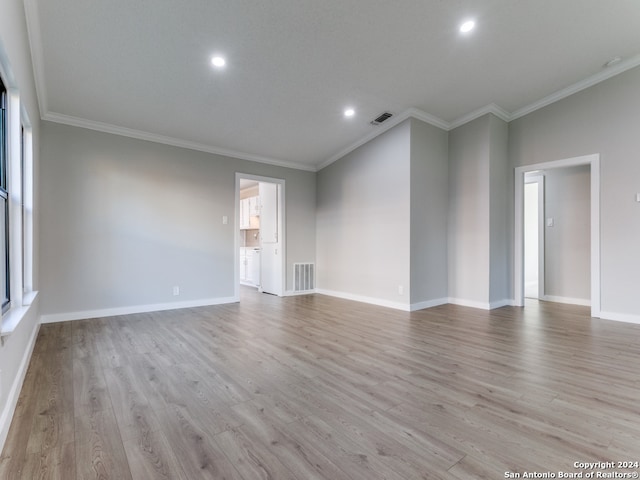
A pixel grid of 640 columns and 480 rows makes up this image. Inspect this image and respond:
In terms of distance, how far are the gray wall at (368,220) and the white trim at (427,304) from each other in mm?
150

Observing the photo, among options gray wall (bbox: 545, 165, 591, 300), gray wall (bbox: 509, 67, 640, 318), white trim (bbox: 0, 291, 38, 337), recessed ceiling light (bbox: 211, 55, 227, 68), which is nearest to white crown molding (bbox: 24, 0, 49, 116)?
recessed ceiling light (bbox: 211, 55, 227, 68)

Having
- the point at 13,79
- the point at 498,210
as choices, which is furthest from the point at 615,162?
the point at 13,79

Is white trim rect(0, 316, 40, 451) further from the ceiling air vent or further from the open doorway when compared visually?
the ceiling air vent

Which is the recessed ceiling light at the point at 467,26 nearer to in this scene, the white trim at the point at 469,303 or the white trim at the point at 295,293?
the white trim at the point at 469,303

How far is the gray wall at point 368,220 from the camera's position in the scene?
186 inches

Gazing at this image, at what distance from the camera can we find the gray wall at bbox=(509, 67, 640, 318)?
12.9 ft

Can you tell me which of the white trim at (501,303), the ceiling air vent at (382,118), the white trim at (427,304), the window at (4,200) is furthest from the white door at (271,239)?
the window at (4,200)

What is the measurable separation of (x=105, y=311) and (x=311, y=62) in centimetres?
412

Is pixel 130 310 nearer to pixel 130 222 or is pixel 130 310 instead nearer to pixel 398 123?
pixel 130 222

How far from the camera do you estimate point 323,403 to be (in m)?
1.92

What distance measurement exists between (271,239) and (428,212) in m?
3.04

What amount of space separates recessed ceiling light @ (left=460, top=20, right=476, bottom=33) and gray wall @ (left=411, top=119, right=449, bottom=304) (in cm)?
154

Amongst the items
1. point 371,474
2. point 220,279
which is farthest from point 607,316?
point 220,279

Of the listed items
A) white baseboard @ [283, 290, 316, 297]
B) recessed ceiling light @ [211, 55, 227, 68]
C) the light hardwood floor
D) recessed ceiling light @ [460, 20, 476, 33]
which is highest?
recessed ceiling light @ [460, 20, 476, 33]
